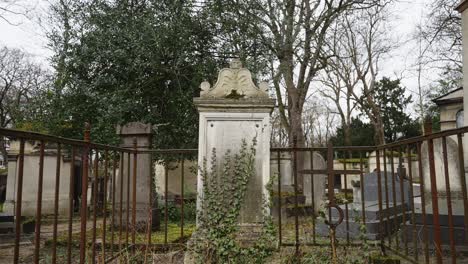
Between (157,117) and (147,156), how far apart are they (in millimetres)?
1913

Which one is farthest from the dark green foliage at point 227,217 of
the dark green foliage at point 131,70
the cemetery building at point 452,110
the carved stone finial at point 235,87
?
the cemetery building at point 452,110

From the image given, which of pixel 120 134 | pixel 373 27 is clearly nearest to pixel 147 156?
pixel 120 134

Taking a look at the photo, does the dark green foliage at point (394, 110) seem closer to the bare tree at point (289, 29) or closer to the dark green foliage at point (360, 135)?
the dark green foliage at point (360, 135)

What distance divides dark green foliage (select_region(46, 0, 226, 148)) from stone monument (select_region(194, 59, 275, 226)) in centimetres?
486

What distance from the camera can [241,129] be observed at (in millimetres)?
4078

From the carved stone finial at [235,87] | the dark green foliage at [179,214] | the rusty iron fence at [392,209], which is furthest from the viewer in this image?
the dark green foliage at [179,214]

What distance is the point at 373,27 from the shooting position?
68.3 feet

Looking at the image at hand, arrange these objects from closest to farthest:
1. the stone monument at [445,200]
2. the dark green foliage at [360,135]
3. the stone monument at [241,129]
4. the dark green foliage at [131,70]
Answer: the stone monument at [241,129]
the stone monument at [445,200]
the dark green foliage at [131,70]
the dark green foliage at [360,135]

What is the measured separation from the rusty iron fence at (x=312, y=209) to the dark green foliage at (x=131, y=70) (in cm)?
110

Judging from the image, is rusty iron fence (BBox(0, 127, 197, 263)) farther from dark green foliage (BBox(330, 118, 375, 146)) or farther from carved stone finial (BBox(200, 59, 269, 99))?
dark green foliage (BBox(330, 118, 375, 146))

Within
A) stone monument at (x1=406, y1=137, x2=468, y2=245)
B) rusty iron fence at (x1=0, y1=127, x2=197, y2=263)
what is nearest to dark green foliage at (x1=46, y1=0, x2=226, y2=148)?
rusty iron fence at (x1=0, y1=127, x2=197, y2=263)

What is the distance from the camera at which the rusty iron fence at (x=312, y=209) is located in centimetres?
260

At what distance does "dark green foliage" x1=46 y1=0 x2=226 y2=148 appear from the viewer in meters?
8.94

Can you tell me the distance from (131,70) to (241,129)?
19.1 ft
